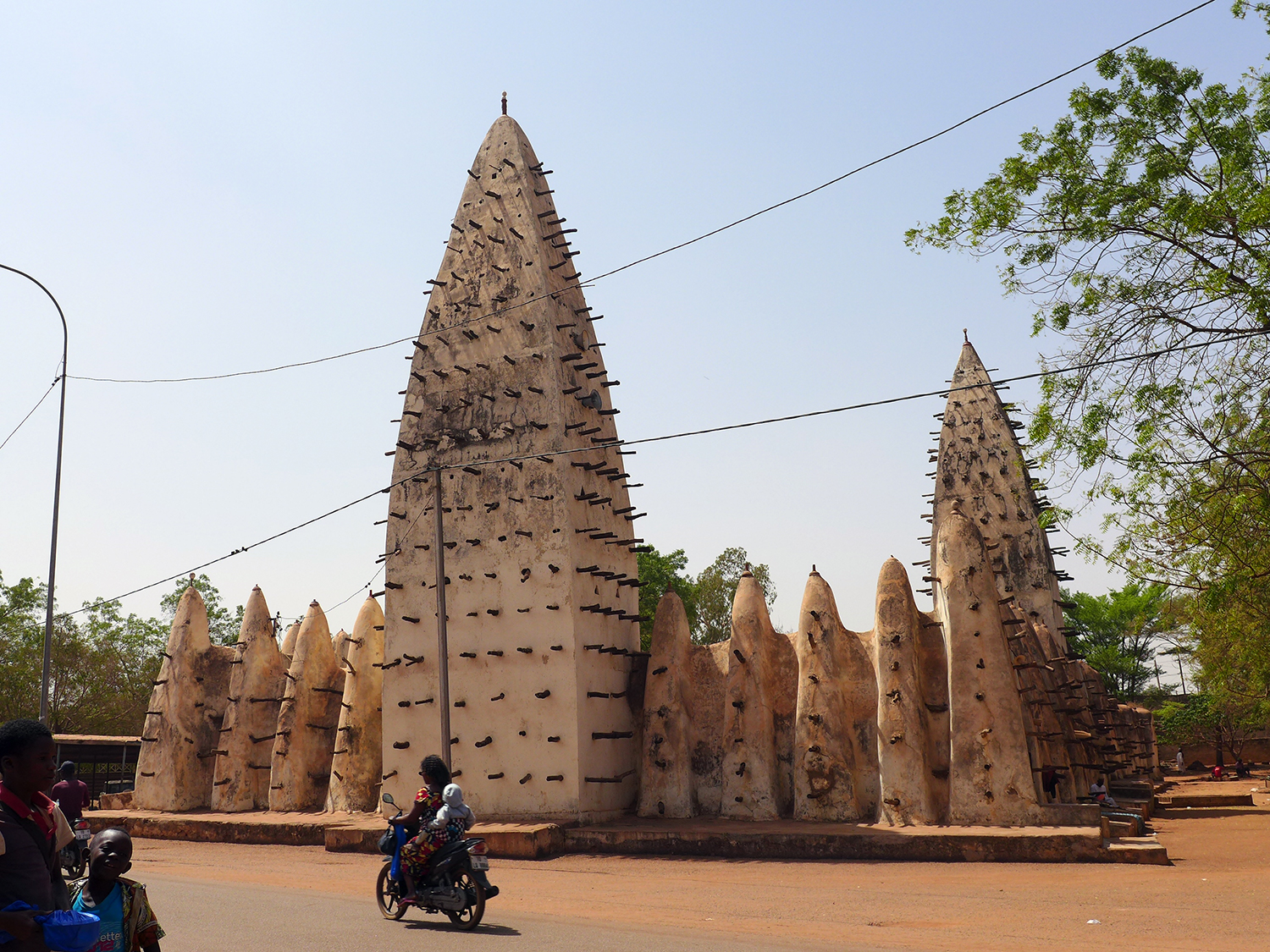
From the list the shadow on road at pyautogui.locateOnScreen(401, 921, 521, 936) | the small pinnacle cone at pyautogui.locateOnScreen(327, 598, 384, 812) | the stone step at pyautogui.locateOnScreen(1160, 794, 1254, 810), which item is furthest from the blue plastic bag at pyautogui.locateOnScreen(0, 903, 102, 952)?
the stone step at pyautogui.locateOnScreen(1160, 794, 1254, 810)

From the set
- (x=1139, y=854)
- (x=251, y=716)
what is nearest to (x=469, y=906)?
(x=1139, y=854)

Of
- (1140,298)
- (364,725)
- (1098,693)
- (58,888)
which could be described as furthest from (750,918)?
(1098,693)

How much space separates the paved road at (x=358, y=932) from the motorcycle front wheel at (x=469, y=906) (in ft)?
0.41

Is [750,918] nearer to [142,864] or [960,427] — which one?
[142,864]

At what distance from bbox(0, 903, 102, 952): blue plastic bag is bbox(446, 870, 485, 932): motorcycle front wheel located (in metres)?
6.19

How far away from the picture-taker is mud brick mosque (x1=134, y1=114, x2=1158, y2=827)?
18.9m

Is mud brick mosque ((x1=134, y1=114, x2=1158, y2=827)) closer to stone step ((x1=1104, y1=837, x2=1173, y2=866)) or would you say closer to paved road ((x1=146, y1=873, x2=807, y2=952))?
stone step ((x1=1104, y1=837, x2=1173, y2=866))

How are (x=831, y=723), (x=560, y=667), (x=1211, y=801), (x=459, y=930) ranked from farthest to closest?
(x=1211, y=801) → (x=560, y=667) → (x=831, y=723) → (x=459, y=930)

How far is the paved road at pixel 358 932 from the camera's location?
355 inches

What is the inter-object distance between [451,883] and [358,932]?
95 cm

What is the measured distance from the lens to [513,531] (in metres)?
21.5

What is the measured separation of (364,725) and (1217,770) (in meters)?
38.3

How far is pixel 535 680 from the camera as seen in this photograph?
20656 millimetres

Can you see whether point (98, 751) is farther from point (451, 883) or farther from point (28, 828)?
point (28, 828)
